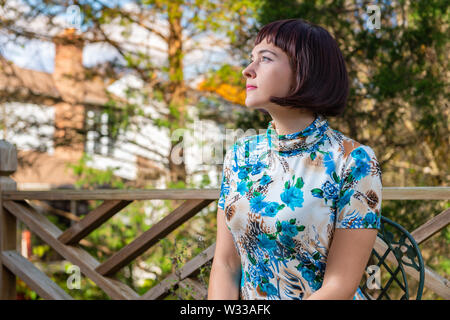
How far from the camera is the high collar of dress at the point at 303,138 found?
123 cm

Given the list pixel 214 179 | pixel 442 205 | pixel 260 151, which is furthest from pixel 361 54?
pixel 260 151

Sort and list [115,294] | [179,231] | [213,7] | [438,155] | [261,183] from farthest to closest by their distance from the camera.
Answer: [213,7], [179,231], [438,155], [115,294], [261,183]

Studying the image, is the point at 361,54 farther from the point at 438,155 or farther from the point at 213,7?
the point at 213,7

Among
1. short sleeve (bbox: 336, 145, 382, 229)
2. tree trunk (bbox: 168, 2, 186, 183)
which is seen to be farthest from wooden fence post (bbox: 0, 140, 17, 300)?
tree trunk (bbox: 168, 2, 186, 183)

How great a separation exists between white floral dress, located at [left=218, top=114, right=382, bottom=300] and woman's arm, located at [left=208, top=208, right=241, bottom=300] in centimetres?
3

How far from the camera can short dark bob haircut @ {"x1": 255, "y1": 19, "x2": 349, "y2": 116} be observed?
1.17 meters

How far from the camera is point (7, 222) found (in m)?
2.66

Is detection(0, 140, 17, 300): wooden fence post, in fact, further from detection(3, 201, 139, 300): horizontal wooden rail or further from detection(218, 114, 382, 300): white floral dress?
detection(218, 114, 382, 300): white floral dress

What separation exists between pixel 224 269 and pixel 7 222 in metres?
1.78

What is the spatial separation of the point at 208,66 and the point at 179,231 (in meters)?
2.30

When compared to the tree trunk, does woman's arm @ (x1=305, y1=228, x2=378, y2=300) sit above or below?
below

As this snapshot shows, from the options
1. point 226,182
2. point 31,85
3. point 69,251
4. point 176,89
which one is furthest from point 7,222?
point 31,85

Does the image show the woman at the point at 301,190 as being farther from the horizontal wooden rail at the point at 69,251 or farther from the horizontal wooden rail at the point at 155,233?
the horizontal wooden rail at the point at 69,251
